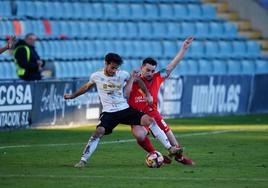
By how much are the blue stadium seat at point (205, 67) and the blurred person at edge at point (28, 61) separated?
8.46 m

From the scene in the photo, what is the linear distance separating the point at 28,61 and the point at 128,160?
286 inches

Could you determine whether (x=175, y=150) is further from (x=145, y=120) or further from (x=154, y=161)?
(x=145, y=120)

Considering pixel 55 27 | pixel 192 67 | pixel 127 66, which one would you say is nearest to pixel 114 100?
pixel 55 27

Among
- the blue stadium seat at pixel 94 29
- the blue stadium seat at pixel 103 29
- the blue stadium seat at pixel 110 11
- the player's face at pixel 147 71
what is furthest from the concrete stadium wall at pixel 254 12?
the player's face at pixel 147 71

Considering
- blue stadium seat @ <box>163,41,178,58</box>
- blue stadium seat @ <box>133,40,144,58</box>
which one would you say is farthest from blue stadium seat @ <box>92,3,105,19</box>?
blue stadium seat @ <box>163,41,178,58</box>

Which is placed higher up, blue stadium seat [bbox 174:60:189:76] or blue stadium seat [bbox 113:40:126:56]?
blue stadium seat [bbox 113:40:126:56]

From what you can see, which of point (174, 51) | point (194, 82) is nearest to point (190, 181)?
point (194, 82)

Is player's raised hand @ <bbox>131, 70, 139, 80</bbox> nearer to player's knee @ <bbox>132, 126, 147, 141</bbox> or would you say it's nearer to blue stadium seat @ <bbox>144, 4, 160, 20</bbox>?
player's knee @ <bbox>132, 126, 147, 141</bbox>

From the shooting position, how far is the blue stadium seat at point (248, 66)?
30.3 metres

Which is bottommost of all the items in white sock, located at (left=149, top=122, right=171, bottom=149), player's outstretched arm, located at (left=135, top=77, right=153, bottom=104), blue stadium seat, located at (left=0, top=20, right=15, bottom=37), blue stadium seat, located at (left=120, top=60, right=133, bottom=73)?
white sock, located at (left=149, top=122, right=171, bottom=149)

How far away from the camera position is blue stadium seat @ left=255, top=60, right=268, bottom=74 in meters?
30.6

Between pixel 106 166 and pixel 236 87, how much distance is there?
13685 mm

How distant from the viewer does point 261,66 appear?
30.7m

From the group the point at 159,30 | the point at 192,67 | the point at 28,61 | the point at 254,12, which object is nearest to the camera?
the point at 28,61
